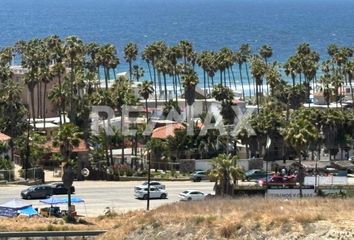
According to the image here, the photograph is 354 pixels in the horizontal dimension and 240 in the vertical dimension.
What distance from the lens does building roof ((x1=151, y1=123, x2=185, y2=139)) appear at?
289 feet

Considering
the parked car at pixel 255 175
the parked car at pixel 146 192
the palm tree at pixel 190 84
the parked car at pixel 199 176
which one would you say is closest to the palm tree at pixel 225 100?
the palm tree at pixel 190 84

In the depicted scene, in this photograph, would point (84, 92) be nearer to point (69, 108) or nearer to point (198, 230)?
point (69, 108)

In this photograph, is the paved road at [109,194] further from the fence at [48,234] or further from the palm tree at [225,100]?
the palm tree at [225,100]

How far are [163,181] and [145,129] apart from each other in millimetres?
15154

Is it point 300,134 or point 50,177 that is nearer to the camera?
point 300,134

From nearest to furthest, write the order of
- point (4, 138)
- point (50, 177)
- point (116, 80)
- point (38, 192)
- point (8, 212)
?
point (8, 212)
point (38, 192)
point (50, 177)
point (4, 138)
point (116, 80)

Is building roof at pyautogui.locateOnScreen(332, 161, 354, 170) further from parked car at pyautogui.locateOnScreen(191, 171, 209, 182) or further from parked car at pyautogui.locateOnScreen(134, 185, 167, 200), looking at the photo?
parked car at pyautogui.locateOnScreen(134, 185, 167, 200)

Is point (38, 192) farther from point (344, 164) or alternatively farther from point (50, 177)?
point (344, 164)

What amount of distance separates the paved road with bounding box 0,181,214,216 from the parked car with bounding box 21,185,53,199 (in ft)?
3.71

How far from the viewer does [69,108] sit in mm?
91625

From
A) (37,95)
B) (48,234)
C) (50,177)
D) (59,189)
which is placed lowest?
(48,234)

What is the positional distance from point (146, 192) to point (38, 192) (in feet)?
26.6

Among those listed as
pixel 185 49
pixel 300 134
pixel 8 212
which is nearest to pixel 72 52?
pixel 300 134

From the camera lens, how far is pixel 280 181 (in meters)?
70.4
